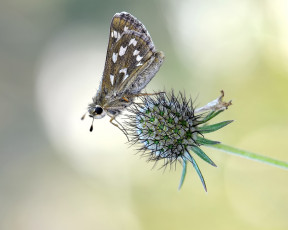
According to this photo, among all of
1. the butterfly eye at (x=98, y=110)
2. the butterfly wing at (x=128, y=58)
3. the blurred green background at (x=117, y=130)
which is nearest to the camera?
the butterfly wing at (x=128, y=58)

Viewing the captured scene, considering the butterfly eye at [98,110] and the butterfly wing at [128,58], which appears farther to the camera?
the butterfly eye at [98,110]

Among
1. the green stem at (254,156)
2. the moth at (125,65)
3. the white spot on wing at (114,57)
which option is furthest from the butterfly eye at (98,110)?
the green stem at (254,156)

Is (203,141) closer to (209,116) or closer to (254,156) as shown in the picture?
(209,116)

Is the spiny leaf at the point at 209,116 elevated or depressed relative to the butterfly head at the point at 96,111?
elevated

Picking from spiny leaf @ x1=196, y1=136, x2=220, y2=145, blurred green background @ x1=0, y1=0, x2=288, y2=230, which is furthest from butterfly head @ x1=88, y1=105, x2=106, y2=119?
blurred green background @ x1=0, y1=0, x2=288, y2=230

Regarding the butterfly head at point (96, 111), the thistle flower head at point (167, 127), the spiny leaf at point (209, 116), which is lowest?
the butterfly head at point (96, 111)

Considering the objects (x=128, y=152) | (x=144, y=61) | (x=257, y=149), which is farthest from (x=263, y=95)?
(x=144, y=61)

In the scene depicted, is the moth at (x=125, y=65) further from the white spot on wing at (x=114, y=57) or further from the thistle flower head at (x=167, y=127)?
the thistle flower head at (x=167, y=127)
